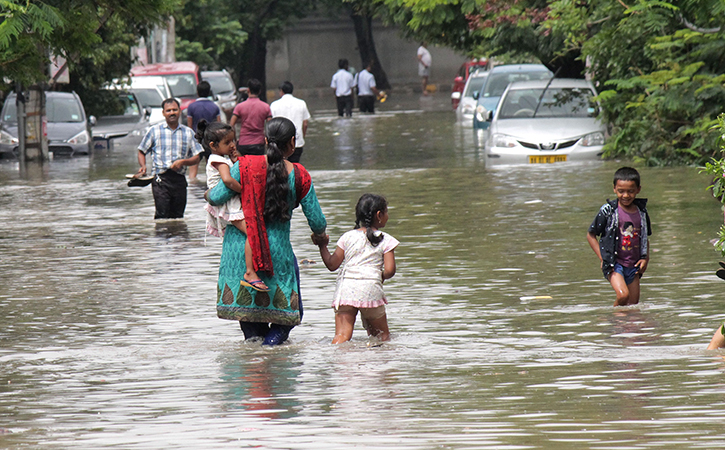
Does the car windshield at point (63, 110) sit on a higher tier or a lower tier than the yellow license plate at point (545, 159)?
higher

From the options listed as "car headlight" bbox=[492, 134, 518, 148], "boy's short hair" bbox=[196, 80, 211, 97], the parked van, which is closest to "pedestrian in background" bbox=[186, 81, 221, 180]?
"boy's short hair" bbox=[196, 80, 211, 97]

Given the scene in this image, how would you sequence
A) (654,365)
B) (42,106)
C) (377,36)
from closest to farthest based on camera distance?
(654,365) → (42,106) → (377,36)

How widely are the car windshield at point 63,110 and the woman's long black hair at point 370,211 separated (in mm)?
23165

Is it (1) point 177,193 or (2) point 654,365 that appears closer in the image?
(2) point 654,365

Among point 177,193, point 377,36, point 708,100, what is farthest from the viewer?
point 377,36

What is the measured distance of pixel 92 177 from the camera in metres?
22.5

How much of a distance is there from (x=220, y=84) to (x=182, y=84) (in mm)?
3121

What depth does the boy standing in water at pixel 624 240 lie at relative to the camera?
8.70 meters

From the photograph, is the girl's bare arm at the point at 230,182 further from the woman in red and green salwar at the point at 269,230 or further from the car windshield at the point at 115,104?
the car windshield at the point at 115,104

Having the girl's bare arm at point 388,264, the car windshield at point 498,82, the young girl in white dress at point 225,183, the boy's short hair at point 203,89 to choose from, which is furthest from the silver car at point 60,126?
the girl's bare arm at point 388,264

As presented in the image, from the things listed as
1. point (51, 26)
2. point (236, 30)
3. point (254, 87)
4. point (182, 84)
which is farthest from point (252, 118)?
point (236, 30)

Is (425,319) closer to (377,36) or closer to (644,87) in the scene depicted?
(644,87)

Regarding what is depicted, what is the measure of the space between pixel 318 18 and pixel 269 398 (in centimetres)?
6181

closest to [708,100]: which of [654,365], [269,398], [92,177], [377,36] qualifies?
[92,177]
